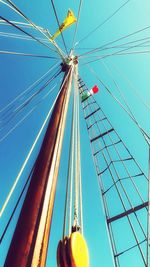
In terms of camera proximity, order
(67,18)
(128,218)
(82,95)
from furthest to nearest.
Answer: (82,95) → (67,18) → (128,218)

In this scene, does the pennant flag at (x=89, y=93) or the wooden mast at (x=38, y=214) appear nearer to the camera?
the wooden mast at (x=38, y=214)

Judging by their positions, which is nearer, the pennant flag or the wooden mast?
the wooden mast

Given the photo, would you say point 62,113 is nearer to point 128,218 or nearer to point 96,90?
point 128,218

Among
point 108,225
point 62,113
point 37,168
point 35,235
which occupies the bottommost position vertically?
point 108,225

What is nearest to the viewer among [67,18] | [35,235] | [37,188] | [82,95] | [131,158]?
[35,235]

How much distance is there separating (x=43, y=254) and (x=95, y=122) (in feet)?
30.1

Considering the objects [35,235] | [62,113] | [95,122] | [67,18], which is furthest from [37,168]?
[67,18]

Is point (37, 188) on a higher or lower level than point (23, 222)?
higher

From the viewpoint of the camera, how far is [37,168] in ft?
7.84

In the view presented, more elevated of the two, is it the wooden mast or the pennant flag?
the pennant flag

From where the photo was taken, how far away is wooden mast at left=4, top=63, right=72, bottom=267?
1.54 m

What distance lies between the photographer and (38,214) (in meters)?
1.83

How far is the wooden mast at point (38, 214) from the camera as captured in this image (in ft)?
5.07

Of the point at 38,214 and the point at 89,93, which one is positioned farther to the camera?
the point at 89,93
